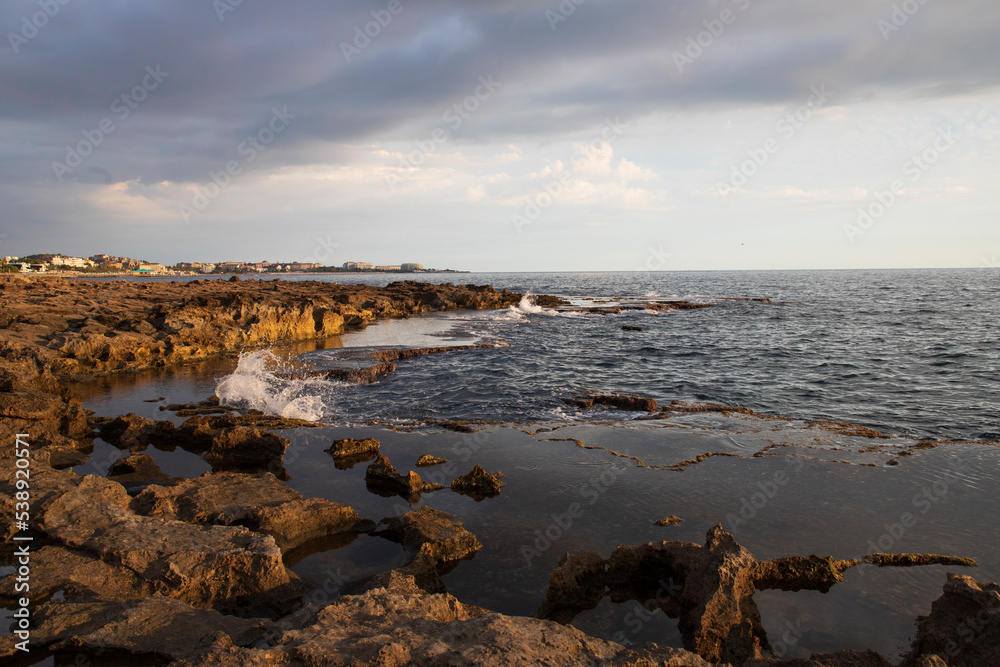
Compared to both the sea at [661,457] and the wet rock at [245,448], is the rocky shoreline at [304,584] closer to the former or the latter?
the wet rock at [245,448]

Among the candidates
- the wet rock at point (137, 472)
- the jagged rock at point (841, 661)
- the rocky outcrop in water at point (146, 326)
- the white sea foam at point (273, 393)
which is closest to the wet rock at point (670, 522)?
the jagged rock at point (841, 661)

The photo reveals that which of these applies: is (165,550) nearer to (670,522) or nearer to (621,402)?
(670,522)

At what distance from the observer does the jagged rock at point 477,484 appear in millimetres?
7676

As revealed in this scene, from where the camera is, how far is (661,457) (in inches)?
362

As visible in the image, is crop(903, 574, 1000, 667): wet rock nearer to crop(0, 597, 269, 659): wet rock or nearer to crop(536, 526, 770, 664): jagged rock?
crop(536, 526, 770, 664): jagged rock

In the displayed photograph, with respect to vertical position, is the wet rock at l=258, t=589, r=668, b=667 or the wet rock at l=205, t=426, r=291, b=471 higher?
the wet rock at l=258, t=589, r=668, b=667

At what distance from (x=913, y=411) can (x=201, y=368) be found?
21.4 m

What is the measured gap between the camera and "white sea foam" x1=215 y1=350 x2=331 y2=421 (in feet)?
41.3

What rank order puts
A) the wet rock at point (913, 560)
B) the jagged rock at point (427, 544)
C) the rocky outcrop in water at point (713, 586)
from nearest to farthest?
the rocky outcrop in water at point (713, 586), the jagged rock at point (427, 544), the wet rock at point (913, 560)

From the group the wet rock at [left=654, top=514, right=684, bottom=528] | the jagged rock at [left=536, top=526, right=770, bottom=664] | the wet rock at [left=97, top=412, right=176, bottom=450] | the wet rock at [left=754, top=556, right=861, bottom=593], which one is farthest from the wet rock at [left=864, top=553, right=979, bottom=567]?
the wet rock at [left=97, top=412, right=176, bottom=450]

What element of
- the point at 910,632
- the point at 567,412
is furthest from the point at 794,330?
A: the point at 910,632

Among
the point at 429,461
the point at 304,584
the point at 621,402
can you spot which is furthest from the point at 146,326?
the point at 304,584

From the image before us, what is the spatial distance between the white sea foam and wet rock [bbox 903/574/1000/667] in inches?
440

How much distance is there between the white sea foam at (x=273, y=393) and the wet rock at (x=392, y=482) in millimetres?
4602
